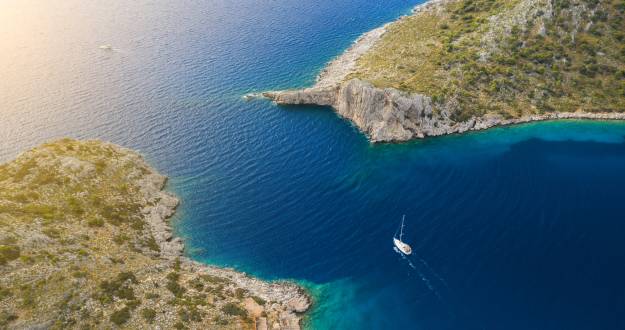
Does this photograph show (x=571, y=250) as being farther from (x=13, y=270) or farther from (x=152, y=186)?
(x=13, y=270)

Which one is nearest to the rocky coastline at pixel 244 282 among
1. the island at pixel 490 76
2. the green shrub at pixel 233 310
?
the green shrub at pixel 233 310

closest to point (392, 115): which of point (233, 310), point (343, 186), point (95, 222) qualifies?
point (343, 186)

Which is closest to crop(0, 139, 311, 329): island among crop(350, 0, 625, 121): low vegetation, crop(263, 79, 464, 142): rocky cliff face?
crop(263, 79, 464, 142): rocky cliff face

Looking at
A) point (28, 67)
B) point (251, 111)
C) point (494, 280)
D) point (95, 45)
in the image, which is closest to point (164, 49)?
point (95, 45)

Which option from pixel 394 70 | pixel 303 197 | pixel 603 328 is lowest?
pixel 603 328

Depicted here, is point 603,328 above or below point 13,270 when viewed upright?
below

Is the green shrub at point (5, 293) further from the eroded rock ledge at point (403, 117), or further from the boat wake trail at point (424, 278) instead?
the eroded rock ledge at point (403, 117)
